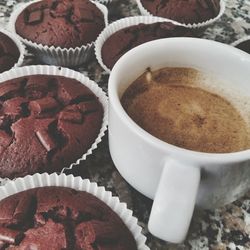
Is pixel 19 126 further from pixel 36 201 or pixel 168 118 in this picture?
pixel 168 118

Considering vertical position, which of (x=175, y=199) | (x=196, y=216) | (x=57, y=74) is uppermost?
(x=175, y=199)

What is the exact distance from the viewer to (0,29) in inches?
48.1

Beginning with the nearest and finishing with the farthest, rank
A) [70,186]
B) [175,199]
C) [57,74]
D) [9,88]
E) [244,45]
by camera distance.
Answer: [175,199] → [70,186] → [9,88] → [57,74] → [244,45]

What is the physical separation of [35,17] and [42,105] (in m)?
0.37

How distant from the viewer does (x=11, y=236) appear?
0.72 meters

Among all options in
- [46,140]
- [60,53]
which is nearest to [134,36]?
[60,53]

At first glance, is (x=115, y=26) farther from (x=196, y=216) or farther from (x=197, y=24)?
(x=196, y=216)

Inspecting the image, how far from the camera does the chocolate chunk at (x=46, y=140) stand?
902mm

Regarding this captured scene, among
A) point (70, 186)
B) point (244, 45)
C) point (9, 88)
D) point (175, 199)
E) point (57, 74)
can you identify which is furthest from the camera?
point (244, 45)

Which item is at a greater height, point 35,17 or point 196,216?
point 35,17

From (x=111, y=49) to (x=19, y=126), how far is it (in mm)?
359

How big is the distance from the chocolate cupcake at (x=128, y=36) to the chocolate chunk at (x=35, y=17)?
17cm

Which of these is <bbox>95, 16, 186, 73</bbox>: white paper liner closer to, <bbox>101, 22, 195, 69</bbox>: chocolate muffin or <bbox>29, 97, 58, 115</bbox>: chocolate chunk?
<bbox>101, 22, 195, 69</bbox>: chocolate muffin

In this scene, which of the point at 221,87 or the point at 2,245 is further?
the point at 221,87
